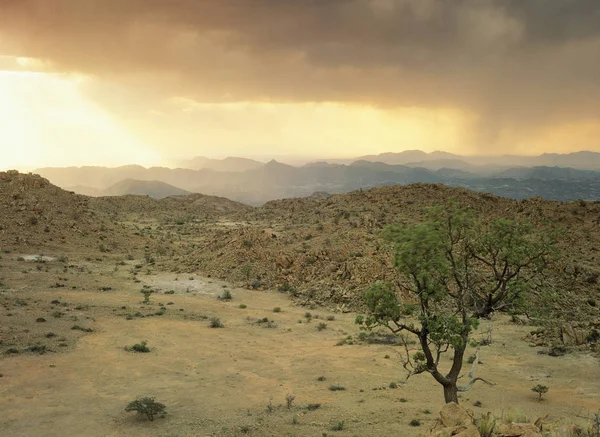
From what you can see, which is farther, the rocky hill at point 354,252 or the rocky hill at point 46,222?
the rocky hill at point 46,222

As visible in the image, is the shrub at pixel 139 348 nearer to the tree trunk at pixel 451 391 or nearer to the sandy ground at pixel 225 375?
the sandy ground at pixel 225 375

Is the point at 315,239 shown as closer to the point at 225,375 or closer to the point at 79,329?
the point at 79,329

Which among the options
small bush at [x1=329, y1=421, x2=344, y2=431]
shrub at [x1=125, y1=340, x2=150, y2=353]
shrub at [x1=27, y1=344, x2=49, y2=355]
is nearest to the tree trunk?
small bush at [x1=329, y1=421, x2=344, y2=431]

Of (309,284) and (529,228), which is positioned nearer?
(529,228)

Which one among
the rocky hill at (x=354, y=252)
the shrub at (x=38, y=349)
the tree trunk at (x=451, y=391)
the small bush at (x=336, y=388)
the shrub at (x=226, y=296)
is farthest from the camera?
the rocky hill at (x=354, y=252)

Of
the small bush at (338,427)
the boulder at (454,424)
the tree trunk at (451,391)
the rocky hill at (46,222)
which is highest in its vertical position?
the rocky hill at (46,222)

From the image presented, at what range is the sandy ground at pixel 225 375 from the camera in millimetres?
14016

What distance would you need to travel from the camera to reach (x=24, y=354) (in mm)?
19219

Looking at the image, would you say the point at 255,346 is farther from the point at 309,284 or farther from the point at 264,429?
the point at 309,284

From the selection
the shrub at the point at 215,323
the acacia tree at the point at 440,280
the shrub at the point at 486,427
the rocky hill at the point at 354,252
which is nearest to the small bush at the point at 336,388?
the acacia tree at the point at 440,280

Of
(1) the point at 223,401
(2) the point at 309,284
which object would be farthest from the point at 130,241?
(1) the point at 223,401

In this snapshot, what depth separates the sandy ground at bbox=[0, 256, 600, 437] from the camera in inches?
552

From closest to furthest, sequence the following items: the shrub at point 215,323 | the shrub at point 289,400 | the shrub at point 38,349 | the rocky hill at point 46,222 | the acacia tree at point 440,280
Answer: the acacia tree at point 440,280
the shrub at point 289,400
the shrub at point 38,349
the shrub at point 215,323
the rocky hill at point 46,222

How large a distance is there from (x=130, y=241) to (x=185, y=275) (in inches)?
699
